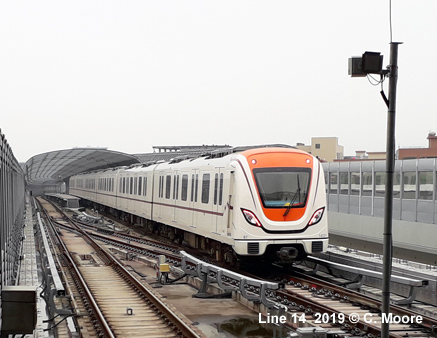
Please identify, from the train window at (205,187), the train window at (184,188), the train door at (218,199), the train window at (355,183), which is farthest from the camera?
the train window at (355,183)

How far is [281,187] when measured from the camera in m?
13.4

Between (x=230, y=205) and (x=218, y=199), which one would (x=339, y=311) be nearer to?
(x=230, y=205)

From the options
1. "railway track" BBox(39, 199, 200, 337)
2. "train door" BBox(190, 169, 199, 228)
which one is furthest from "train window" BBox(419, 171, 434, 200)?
"railway track" BBox(39, 199, 200, 337)

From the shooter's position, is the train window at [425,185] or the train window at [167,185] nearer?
the train window at [425,185]

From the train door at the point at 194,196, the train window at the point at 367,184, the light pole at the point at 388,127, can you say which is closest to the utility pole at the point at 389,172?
the light pole at the point at 388,127

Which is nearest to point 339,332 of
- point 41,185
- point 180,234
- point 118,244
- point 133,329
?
point 133,329

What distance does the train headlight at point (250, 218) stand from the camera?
518 inches

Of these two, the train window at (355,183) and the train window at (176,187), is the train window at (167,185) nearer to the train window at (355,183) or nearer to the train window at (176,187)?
the train window at (176,187)

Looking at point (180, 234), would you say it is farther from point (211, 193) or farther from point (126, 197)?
point (126, 197)

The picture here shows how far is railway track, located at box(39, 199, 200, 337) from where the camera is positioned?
9.54m

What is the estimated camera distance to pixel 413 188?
61.9 ft

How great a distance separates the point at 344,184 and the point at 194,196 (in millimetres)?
8202

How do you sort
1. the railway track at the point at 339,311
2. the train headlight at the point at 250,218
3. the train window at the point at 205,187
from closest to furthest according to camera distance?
the railway track at the point at 339,311
the train headlight at the point at 250,218
the train window at the point at 205,187

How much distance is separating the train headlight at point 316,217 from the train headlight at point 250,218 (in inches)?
45.6
